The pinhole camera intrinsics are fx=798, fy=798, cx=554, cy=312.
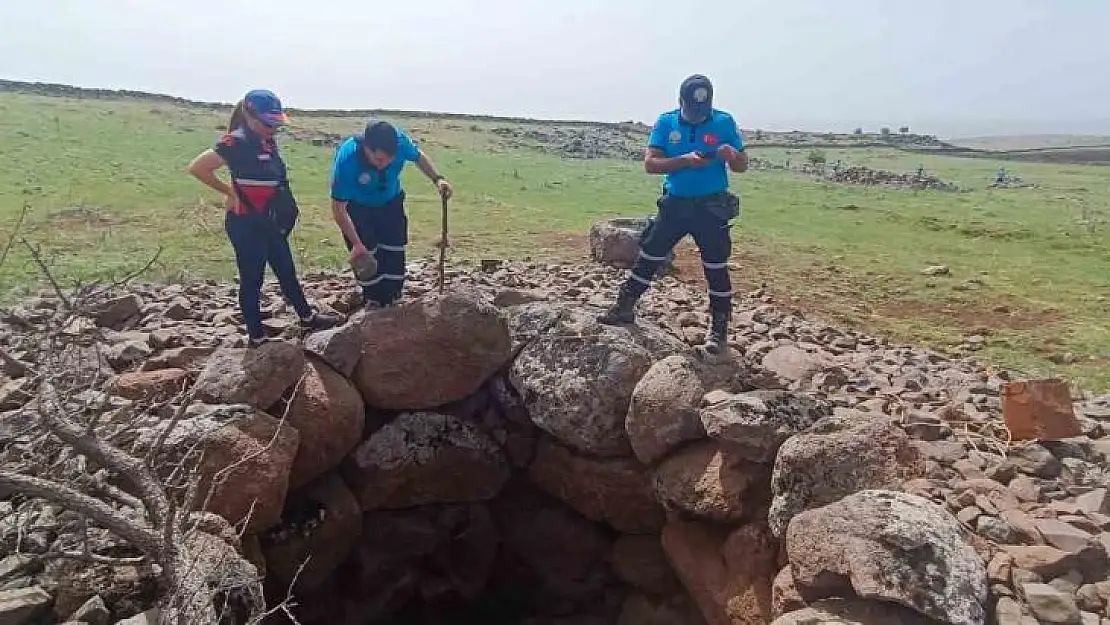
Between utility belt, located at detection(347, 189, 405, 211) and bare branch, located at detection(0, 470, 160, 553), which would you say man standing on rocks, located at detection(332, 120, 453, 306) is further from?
bare branch, located at detection(0, 470, 160, 553)

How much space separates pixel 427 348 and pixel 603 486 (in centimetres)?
162

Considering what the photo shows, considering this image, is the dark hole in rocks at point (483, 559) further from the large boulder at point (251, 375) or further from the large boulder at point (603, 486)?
the large boulder at point (251, 375)

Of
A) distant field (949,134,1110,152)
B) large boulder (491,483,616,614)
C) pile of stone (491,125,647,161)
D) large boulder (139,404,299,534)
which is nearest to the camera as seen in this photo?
large boulder (139,404,299,534)

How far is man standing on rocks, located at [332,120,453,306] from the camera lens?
16.8 feet

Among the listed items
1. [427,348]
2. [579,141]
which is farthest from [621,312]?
[579,141]

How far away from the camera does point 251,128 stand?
4.88 meters

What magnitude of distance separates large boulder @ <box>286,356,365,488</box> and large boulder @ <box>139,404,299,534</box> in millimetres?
329

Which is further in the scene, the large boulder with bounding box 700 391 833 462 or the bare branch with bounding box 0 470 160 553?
the large boulder with bounding box 700 391 833 462

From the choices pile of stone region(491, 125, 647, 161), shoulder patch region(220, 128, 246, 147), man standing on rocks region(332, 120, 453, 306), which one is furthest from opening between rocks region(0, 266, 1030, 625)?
pile of stone region(491, 125, 647, 161)

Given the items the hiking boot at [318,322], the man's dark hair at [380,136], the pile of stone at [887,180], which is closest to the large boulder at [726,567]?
the hiking boot at [318,322]

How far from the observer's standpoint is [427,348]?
567 cm

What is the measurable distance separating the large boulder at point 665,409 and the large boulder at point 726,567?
56cm

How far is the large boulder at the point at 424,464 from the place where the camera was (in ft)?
19.2

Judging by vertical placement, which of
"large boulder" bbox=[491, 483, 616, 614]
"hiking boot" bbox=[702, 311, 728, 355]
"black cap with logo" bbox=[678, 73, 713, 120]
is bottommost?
"large boulder" bbox=[491, 483, 616, 614]
